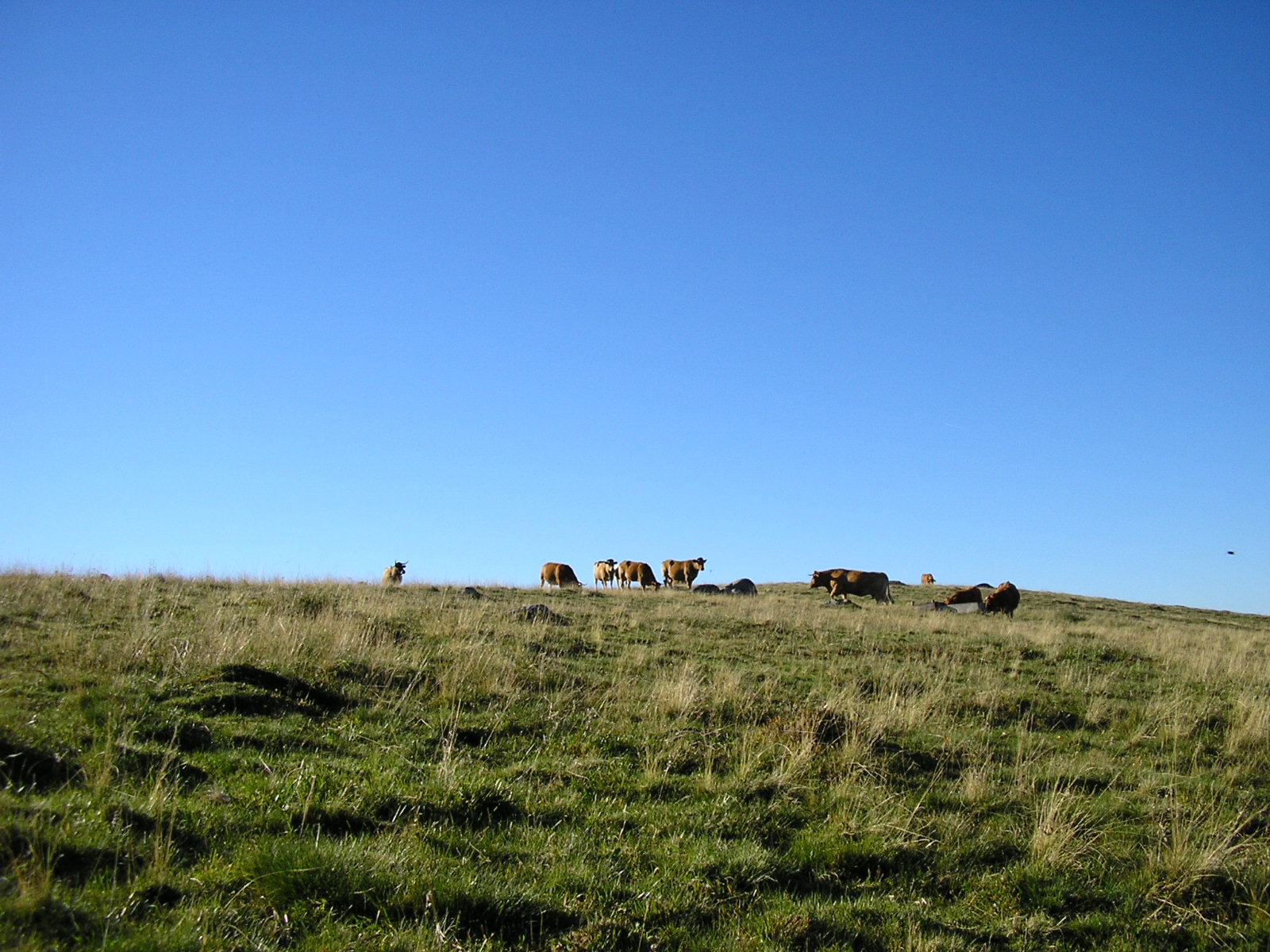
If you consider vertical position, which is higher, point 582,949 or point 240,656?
point 240,656

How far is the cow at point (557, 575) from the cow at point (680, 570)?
23.9 ft

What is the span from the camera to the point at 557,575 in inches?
1428

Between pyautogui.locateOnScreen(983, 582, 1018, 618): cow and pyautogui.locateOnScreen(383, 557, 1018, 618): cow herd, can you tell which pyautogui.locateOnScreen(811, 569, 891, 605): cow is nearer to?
pyautogui.locateOnScreen(383, 557, 1018, 618): cow herd

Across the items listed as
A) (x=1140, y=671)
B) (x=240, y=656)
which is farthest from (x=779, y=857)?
(x=1140, y=671)

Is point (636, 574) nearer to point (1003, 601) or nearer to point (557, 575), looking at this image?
point (557, 575)

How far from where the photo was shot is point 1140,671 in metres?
16.0

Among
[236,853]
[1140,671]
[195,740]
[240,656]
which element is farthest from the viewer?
[1140,671]

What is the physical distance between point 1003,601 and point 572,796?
88.4 feet

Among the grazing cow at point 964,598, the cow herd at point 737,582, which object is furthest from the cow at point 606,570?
the grazing cow at point 964,598

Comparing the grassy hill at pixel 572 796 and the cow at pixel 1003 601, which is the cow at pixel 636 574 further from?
the grassy hill at pixel 572 796

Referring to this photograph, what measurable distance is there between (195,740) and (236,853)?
102 inches

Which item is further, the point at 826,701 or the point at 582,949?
the point at 826,701

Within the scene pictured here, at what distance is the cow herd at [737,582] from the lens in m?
30.7

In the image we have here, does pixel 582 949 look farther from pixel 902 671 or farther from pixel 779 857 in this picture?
pixel 902 671
